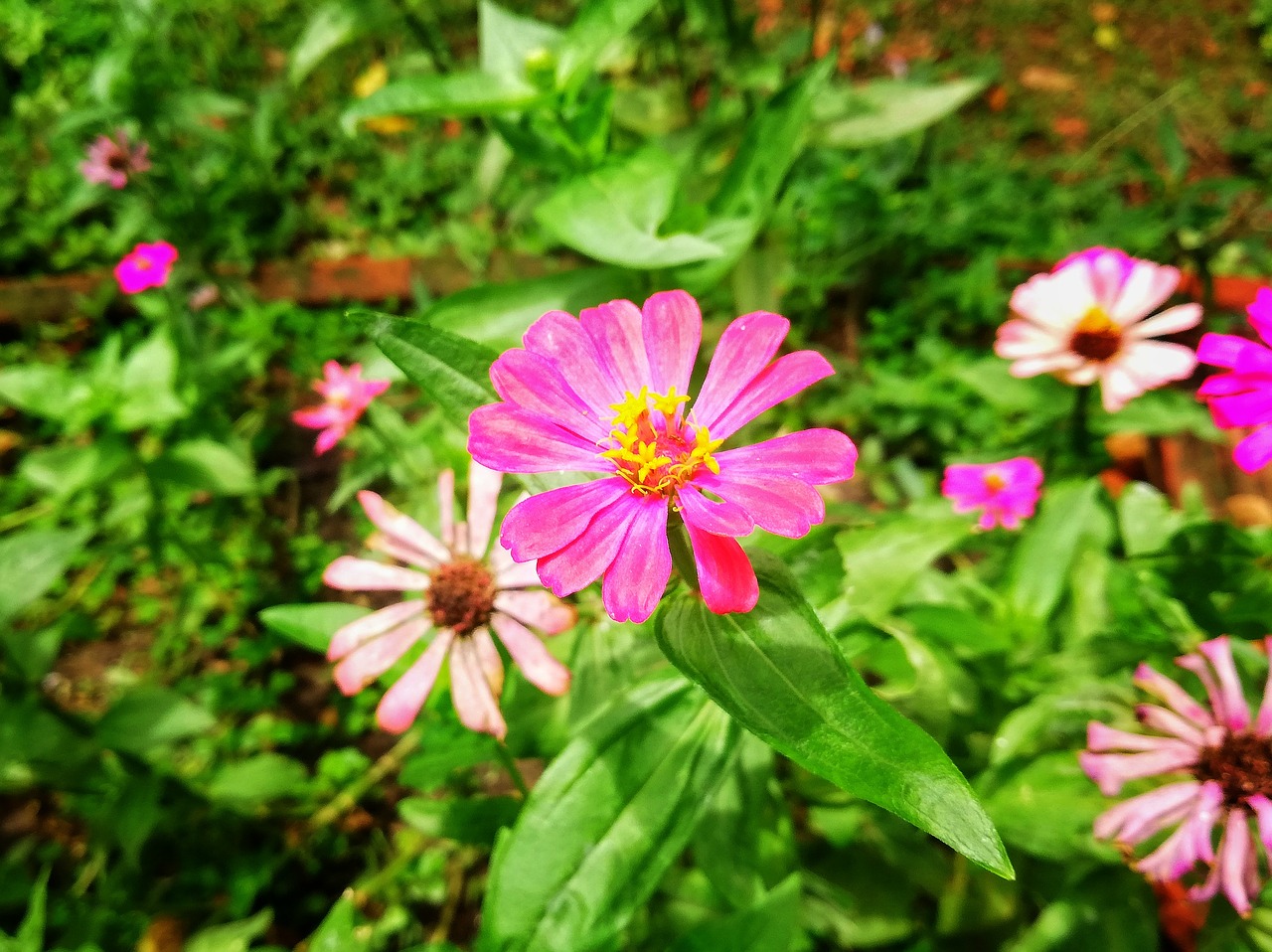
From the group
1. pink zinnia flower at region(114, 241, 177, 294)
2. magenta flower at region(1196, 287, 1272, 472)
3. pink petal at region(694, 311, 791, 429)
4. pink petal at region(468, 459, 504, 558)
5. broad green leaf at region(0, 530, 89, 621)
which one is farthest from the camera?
pink zinnia flower at region(114, 241, 177, 294)

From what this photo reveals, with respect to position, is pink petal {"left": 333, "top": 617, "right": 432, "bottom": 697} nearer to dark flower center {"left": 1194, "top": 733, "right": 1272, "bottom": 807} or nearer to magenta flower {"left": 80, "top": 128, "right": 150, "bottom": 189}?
dark flower center {"left": 1194, "top": 733, "right": 1272, "bottom": 807}

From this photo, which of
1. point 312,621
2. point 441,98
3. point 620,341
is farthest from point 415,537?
point 441,98

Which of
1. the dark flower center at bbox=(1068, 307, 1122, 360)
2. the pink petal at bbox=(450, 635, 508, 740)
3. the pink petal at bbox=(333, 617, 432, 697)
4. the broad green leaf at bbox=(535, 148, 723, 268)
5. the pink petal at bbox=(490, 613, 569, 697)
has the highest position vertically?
the broad green leaf at bbox=(535, 148, 723, 268)

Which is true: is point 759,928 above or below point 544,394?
below

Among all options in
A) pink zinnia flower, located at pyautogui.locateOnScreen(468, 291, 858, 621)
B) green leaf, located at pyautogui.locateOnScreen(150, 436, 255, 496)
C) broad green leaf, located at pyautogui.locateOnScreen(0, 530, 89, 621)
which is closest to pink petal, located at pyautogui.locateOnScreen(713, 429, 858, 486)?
pink zinnia flower, located at pyautogui.locateOnScreen(468, 291, 858, 621)

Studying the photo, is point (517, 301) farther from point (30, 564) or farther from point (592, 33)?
point (30, 564)

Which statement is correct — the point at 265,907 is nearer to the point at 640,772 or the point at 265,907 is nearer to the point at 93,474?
the point at 93,474

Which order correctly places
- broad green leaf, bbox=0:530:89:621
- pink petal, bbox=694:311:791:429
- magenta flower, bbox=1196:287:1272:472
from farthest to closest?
broad green leaf, bbox=0:530:89:621 < magenta flower, bbox=1196:287:1272:472 < pink petal, bbox=694:311:791:429
